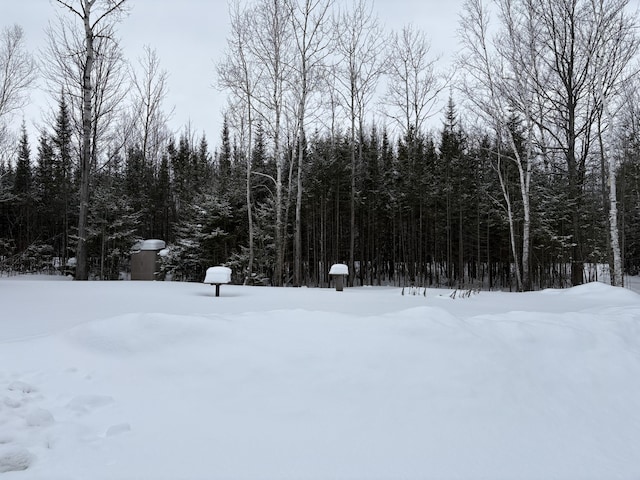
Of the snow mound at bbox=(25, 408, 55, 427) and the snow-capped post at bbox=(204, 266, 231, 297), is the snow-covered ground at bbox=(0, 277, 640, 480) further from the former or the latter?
the snow-capped post at bbox=(204, 266, 231, 297)

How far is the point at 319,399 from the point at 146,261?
14700 millimetres

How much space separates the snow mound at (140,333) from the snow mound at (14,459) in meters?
1.15

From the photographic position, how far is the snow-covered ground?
1898 millimetres

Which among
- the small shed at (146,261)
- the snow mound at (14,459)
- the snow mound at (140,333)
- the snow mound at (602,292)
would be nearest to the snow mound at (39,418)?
the snow mound at (14,459)

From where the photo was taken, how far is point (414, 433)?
2.22 metres

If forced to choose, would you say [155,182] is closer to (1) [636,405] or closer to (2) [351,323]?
(2) [351,323]

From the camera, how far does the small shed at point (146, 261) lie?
15.2 metres

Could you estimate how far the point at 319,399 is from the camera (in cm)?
250

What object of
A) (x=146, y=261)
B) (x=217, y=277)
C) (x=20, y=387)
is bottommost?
(x=20, y=387)

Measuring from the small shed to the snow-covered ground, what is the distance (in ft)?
38.2

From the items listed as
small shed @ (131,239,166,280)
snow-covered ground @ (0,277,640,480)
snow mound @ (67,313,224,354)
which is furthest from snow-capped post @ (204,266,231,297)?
small shed @ (131,239,166,280)

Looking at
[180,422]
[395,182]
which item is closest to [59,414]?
[180,422]

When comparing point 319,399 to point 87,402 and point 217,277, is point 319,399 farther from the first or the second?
point 217,277

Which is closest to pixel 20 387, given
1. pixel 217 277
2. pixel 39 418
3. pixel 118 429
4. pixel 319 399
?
pixel 39 418
